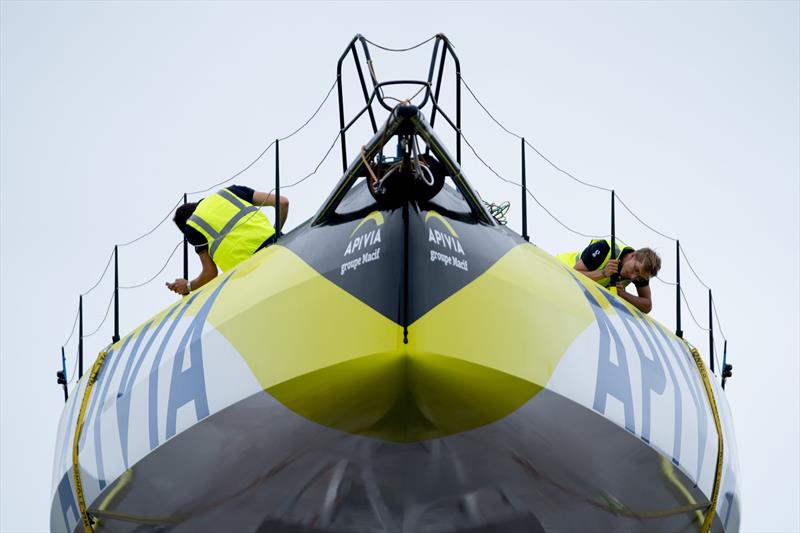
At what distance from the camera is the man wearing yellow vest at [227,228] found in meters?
9.82

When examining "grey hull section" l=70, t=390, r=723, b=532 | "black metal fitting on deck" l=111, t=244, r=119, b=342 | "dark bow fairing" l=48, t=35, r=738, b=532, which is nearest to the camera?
"dark bow fairing" l=48, t=35, r=738, b=532

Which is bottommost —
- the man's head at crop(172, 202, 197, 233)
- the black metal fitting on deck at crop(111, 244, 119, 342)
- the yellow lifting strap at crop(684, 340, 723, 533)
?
the yellow lifting strap at crop(684, 340, 723, 533)

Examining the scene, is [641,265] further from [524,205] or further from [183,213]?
[183,213]

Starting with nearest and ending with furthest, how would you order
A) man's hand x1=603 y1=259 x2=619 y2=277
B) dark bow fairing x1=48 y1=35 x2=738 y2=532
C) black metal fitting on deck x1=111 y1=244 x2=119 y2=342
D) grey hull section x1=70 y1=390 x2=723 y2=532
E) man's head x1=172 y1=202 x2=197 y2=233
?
1. dark bow fairing x1=48 y1=35 x2=738 y2=532
2. grey hull section x1=70 y1=390 x2=723 y2=532
3. black metal fitting on deck x1=111 y1=244 x2=119 y2=342
4. man's hand x1=603 y1=259 x2=619 y2=277
5. man's head x1=172 y1=202 x2=197 y2=233

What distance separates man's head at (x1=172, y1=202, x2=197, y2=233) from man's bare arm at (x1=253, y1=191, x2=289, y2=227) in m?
0.67

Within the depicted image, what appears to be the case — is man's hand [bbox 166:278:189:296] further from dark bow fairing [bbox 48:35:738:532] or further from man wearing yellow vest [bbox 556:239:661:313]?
man wearing yellow vest [bbox 556:239:661:313]

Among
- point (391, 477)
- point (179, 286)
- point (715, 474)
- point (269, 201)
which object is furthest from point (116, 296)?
point (715, 474)

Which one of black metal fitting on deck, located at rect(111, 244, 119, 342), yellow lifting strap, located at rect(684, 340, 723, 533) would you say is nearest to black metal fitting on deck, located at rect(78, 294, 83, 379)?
black metal fitting on deck, located at rect(111, 244, 119, 342)

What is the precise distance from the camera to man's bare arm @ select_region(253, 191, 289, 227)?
9.75 meters

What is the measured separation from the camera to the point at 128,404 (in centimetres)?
730

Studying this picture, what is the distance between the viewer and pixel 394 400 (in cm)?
634

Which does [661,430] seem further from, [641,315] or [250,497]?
[250,497]

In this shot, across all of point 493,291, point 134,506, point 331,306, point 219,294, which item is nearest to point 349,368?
point 331,306

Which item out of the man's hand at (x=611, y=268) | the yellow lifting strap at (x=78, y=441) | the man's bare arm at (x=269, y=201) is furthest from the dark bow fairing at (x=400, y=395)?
the man's hand at (x=611, y=268)
